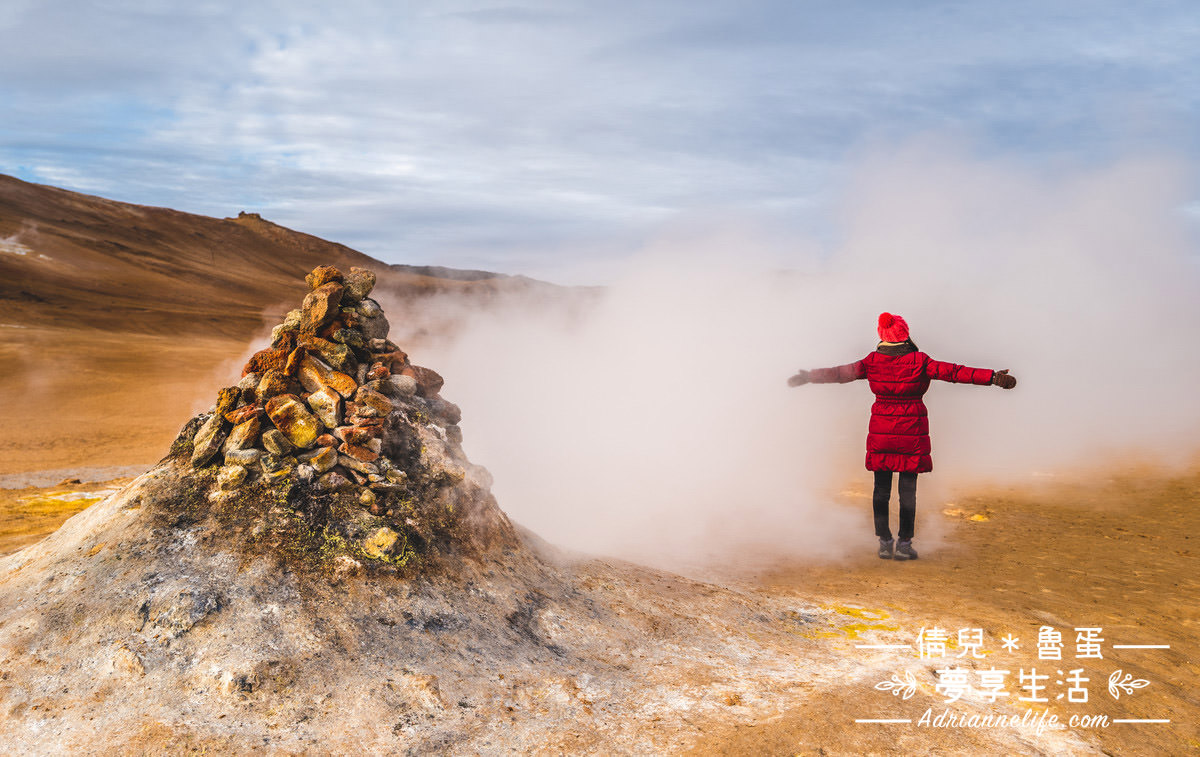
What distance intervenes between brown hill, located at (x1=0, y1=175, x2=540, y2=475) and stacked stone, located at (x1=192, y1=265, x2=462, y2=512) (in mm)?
8621

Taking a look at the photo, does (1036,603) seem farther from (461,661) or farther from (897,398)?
(461,661)

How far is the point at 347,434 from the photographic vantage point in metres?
3.71

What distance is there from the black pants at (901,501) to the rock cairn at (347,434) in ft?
9.18

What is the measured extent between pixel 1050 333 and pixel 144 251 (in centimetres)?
6922

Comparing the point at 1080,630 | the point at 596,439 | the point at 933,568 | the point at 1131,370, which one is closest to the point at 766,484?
the point at 596,439

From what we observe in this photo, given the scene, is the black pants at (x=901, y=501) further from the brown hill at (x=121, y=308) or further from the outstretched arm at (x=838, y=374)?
the brown hill at (x=121, y=308)

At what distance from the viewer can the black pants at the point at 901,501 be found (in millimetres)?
5211

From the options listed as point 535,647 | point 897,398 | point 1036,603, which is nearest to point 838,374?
point 897,398

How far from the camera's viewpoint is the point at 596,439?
9.09 m

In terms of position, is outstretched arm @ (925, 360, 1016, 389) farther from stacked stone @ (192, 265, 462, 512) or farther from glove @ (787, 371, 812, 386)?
stacked stone @ (192, 265, 462, 512)

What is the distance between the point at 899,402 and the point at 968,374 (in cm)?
49

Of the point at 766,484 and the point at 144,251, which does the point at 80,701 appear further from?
the point at 144,251

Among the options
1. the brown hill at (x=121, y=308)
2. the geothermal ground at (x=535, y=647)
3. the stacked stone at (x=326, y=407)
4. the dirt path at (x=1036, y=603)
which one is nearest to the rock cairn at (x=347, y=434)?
the stacked stone at (x=326, y=407)

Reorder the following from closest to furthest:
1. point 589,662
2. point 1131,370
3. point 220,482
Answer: point 589,662 < point 220,482 < point 1131,370
